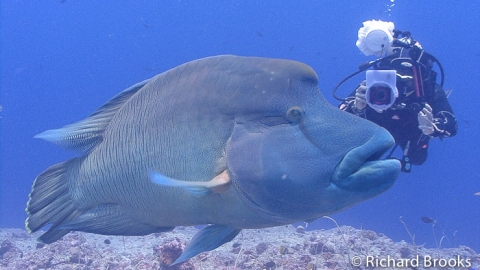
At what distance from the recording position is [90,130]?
104 inches

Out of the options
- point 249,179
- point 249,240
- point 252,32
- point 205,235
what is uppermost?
point 252,32

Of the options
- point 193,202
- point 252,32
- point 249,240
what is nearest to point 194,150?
point 193,202

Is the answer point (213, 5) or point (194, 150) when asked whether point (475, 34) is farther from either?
point (194, 150)

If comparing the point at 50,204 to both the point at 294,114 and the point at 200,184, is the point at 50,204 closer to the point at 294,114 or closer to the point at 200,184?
the point at 200,184

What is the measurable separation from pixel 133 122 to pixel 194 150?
60 cm

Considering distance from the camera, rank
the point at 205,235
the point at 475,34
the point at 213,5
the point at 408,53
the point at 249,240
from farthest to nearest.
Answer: the point at 213,5
the point at 475,34
the point at 249,240
the point at 408,53
the point at 205,235

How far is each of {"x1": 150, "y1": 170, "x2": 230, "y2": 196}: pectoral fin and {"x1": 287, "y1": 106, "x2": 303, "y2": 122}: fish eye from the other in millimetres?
455

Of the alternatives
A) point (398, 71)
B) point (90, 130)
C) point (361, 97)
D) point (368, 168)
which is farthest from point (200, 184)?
point (398, 71)

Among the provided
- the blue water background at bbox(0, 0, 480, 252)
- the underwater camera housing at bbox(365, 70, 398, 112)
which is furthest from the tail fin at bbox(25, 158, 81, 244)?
the blue water background at bbox(0, 0, 480, 252)

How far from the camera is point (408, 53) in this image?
5.90 metres

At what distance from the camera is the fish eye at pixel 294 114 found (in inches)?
75.0

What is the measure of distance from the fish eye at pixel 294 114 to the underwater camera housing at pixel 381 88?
9.64ft

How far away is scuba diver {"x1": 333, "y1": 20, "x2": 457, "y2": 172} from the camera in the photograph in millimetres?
5094

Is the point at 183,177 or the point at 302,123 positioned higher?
the point at 302,123
